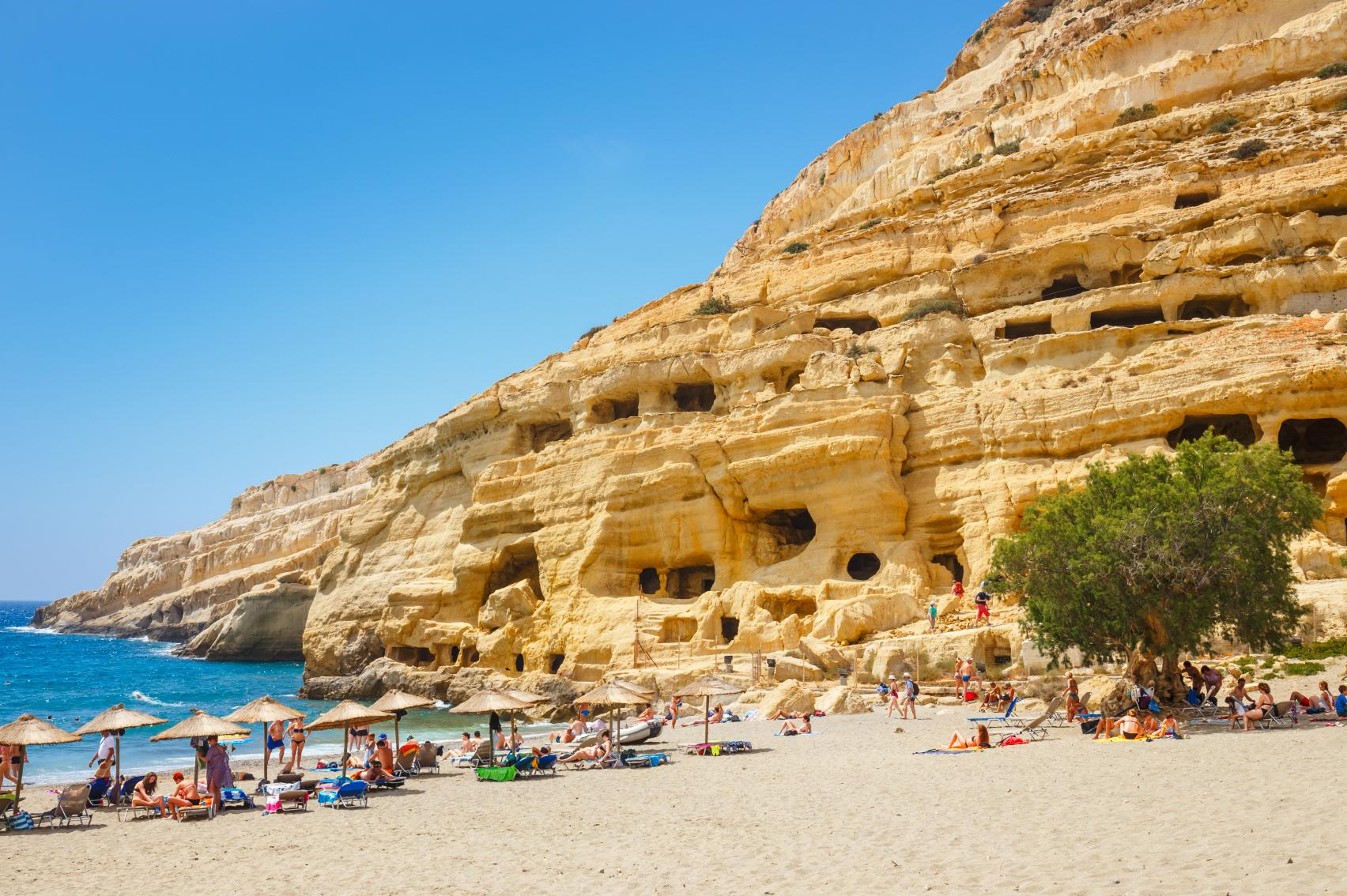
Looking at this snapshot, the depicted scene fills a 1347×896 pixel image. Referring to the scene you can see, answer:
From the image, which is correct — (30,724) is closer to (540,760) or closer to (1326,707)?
(540,760)

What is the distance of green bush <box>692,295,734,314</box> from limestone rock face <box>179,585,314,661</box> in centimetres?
3405

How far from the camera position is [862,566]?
30.9 m

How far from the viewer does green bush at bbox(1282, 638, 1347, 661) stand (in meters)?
19.1

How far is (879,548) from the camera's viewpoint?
28.5 meters

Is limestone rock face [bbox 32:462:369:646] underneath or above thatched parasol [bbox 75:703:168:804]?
above

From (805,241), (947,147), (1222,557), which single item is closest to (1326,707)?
(1222,557)

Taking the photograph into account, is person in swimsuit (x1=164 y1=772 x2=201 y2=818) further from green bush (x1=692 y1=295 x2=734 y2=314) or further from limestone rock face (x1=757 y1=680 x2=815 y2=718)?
green bush (x1=692 y1=295 x2=734 y2=314)

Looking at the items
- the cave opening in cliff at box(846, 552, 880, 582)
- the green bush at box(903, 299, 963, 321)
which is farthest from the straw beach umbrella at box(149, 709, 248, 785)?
the green bush at box(903, 299, 963, 321)

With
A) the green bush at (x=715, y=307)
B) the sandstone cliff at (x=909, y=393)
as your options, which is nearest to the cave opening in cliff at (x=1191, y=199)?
the sandstone cliff at (x=909, y=393)

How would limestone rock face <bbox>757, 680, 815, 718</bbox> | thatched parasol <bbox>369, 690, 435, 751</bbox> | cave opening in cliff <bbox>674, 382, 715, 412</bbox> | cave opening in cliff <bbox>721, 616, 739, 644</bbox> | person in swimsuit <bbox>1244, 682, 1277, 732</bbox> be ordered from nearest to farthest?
person in swimsuit <bbox>1244, 682, 1277, 732</bbox> → thatched parasol <bbox>369, 690, 435, 751</bbox> → limestone rock face <bbox>757, 680, 815, 718</bbox> → cave opening in cliff <bbox>721, 616, 739, 644</bbox> → cave opening in cliff <bbox>674, 382, 715, 412</bbox>

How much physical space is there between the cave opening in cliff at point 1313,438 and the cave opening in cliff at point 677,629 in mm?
16414

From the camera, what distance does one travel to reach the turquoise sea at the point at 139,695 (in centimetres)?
2480

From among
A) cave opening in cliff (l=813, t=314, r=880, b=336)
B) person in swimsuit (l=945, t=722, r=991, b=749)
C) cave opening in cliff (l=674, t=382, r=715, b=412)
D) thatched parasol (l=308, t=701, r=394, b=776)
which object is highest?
cave opening in cliff (l=813, t=314, r=880, b=336)

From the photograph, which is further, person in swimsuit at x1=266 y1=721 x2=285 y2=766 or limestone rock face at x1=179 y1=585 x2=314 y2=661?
limestone rock face at x1=179 y1=585 x2=314 y2=661
